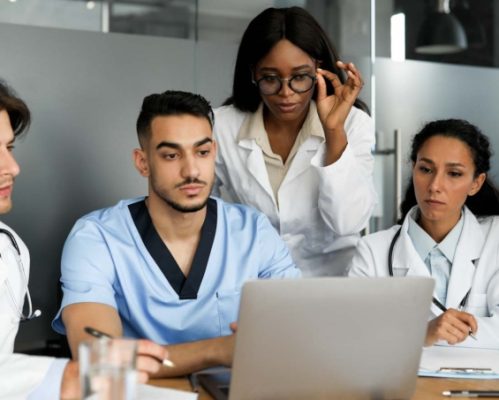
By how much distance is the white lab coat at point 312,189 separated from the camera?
8.36ft

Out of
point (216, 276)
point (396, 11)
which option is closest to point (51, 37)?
point (216, 276)

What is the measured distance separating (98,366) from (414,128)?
3.22 meters

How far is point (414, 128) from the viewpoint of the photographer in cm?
405

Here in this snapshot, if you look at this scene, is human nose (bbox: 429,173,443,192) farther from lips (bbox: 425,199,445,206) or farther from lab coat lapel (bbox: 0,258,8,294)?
lab coat lapel (bbox: 0,258,8,294)

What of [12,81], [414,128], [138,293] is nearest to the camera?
[138,293]

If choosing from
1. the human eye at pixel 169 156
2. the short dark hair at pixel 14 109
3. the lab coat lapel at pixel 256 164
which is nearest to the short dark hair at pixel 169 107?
the human eye at pixel 169 156

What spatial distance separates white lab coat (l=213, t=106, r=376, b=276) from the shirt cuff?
1.21 meters

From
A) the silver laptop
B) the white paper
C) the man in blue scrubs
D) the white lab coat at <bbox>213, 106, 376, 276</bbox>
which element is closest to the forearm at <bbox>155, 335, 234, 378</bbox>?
the white paper

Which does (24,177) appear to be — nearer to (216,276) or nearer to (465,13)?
(216,276)

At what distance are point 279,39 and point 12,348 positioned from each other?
3.96 ft

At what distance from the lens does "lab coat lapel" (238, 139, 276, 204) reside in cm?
266

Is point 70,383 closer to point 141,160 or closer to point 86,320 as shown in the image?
point 86,320

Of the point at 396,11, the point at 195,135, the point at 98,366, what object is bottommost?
the point at 98,366

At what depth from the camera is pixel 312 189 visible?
2672 millimetres
